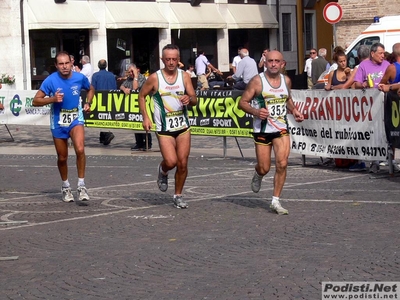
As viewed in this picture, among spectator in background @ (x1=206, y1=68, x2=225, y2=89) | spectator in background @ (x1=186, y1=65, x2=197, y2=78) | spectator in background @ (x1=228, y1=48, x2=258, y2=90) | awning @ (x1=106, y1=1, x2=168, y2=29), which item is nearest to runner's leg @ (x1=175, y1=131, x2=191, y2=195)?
spectator in background @ (x1=228, y1=48, x2=258, y2=90)

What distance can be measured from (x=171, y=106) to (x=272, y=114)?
122cm

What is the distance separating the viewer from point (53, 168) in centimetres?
1786

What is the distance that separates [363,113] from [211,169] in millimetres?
2906

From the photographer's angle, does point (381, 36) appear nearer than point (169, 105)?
No

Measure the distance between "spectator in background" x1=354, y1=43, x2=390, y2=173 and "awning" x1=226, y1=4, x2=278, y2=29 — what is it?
93.6 feet

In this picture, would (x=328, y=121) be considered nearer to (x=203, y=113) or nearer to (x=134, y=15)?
(x=203, y=113)

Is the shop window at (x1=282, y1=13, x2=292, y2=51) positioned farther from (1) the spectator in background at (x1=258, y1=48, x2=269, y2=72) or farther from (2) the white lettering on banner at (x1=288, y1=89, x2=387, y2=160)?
(2) the white lettering on banner at (x1=288, y1=89, x2=387, y2=160)

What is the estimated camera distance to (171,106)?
38.6 ft

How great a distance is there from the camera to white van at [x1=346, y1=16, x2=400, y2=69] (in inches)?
912

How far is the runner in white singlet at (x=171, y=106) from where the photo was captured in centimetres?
1173

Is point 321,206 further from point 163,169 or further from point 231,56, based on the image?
point 231,56

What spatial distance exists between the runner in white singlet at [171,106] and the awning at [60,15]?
24.3m

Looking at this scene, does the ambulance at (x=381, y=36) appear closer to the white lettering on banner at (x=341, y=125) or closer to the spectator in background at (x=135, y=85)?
the spectator in background at (x=135, y=85)

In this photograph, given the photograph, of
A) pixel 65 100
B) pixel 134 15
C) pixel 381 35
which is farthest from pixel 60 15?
pixel 65 100
